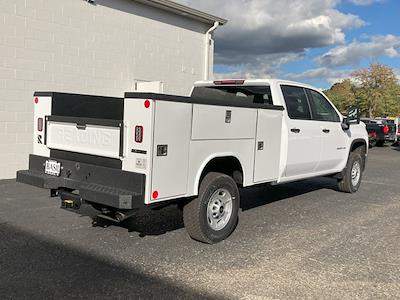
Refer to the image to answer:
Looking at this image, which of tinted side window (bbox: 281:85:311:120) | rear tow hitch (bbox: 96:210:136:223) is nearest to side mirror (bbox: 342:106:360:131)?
tinted side window (bbox: 281:85:311:120)

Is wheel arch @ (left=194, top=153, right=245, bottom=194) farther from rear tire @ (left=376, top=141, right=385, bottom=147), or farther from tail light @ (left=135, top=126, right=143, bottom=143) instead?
rear tire @ (left=376, top=141, right=385, bottom=147)

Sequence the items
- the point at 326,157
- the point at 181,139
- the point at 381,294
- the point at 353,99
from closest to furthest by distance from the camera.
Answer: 1. the point at 381,294
2. the point at 181,139
3. the point at 326,157
4. the point at 353,99

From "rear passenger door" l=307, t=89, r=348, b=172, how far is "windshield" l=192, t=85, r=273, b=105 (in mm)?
1084

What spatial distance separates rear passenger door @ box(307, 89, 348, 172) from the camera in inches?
293

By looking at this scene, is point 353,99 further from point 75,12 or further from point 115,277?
point 115,277

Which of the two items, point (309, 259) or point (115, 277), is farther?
point (309, 259)

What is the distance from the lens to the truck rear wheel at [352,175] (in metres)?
8.68

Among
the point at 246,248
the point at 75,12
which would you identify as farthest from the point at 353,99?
the point at 246,248

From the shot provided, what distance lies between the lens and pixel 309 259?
16.1ft

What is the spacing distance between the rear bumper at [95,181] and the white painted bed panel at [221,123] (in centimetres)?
88

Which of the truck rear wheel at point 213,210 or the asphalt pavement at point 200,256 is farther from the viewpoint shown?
the truck rear wheel at point 213,210

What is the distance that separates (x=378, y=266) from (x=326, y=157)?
319cm

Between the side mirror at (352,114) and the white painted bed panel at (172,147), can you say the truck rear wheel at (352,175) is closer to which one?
the side mirror at (352,114)

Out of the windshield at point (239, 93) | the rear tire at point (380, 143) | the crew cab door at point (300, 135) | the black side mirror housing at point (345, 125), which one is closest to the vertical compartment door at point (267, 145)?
the crew cab door at point (300, 135)
